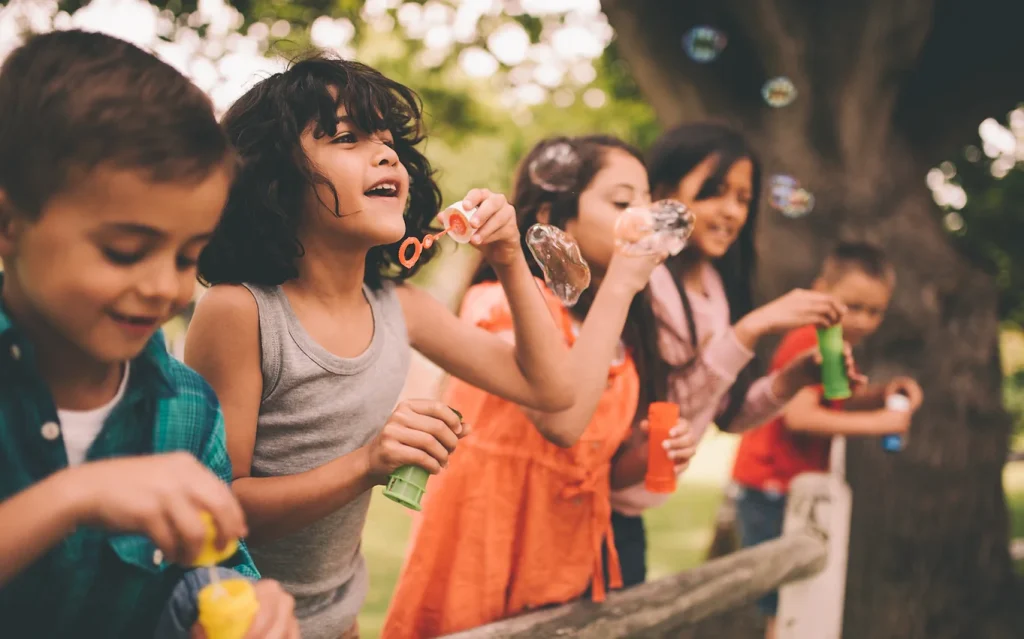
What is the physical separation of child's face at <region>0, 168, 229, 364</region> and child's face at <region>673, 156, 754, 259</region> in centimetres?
165

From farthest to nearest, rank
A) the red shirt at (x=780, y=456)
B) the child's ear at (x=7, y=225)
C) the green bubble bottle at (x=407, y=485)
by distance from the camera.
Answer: the red shirt at (x=780, y=456)
the green bubble bottle at (x=407, y=485)
the child's ear at (x=7, y=225)

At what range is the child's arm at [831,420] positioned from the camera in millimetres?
2926

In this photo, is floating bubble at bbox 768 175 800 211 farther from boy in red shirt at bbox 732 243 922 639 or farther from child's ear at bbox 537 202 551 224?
child's ear at bbox 537 202 551 224

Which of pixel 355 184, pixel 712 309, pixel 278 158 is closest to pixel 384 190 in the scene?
pixel 355 184

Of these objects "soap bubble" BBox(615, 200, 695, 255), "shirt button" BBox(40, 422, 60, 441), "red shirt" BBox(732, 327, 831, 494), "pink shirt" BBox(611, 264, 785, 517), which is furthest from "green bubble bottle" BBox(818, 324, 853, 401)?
"shirt button" BBox(40, 422, 60, 441)

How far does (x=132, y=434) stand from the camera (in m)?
1.04

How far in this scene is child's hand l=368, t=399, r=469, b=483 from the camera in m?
1.22

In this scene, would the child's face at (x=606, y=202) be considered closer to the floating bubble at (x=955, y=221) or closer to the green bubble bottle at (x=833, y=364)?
the green bubble bottle at (x=833, y=364)

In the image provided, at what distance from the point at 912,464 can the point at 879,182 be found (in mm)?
1453

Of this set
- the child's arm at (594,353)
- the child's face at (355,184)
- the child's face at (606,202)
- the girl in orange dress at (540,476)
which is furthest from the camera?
the child's face at (606,202)

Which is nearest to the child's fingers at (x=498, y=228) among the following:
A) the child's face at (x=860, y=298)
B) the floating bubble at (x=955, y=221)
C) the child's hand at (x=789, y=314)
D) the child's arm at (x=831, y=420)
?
the child's hand at (x=789, y=314)

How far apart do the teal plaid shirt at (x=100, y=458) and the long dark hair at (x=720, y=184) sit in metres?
1.54

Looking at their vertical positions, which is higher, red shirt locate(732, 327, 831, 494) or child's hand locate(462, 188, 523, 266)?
red shirt locate(732, 327, 831, 494)

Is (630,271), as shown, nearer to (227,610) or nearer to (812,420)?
(227,610)
